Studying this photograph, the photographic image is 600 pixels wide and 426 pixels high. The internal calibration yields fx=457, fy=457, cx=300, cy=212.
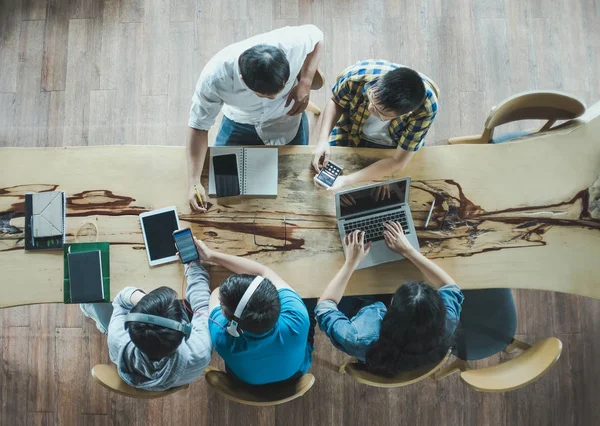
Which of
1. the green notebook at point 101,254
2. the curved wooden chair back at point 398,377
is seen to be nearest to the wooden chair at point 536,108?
the curved wooden chair back at point 398,377

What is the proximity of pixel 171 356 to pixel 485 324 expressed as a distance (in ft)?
4.27

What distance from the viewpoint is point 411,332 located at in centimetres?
152

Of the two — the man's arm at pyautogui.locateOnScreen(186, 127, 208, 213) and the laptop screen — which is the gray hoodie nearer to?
the man's arm at pyautogui.locateOnScreen(186, 127, 208, 213)

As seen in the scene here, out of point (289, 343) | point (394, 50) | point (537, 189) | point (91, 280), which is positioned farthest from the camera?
point (394, 50)

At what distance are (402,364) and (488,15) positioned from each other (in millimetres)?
2145

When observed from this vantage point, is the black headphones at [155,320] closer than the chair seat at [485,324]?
Yes

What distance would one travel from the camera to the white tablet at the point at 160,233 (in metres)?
1.68

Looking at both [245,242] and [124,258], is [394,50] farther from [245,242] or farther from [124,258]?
[124,258]

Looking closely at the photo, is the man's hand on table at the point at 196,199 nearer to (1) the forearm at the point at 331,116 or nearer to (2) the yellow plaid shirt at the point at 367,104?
(1) the forearm at the point at 331,116

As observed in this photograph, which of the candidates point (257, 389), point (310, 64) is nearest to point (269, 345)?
point (257, 389)

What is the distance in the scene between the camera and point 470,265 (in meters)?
1.71

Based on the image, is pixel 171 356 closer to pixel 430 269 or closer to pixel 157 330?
pixel 157 330

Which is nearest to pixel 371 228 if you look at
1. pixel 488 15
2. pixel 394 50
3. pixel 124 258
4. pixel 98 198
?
pixel 124 258

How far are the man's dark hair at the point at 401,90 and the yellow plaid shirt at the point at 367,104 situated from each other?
0.11 metres
